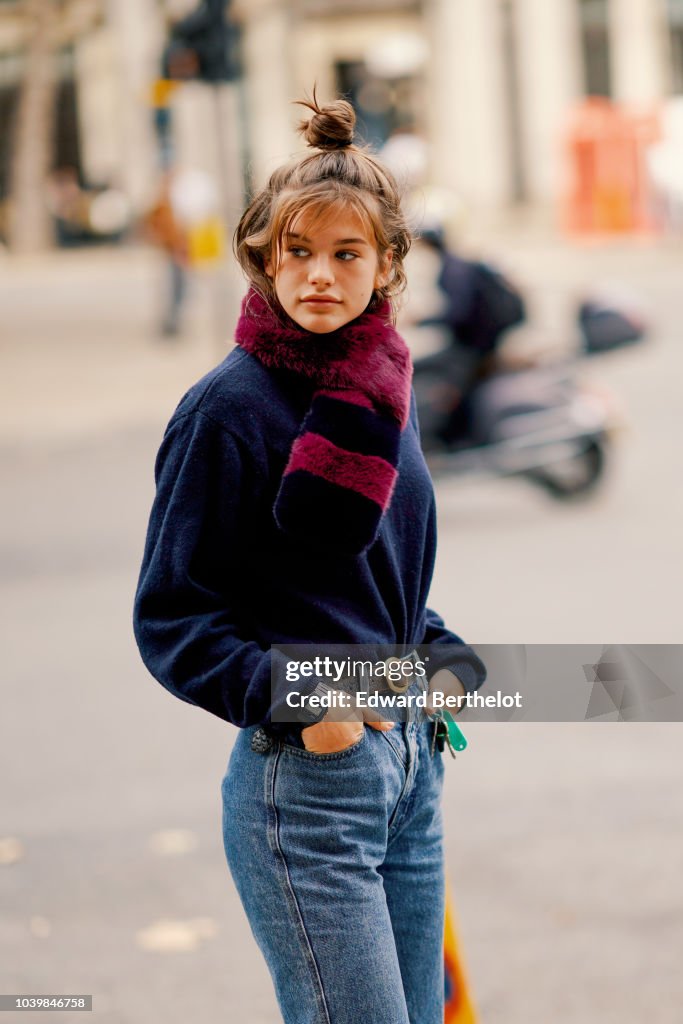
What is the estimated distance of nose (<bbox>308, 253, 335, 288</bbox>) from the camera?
205 centimetres

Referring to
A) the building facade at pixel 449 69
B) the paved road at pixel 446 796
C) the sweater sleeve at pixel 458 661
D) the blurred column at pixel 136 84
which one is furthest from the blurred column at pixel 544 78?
the sweater sleeve at pixel 458 661

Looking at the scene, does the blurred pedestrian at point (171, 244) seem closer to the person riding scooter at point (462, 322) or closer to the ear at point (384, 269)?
the person riding scooter at point (462, 322)

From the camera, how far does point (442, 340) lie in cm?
880

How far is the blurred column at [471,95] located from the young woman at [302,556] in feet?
107

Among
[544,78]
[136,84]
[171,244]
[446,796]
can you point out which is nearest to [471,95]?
[544,78]

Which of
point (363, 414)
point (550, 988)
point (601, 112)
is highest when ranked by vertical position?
point (601, 112)

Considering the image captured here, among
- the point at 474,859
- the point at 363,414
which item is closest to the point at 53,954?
the point at 474,859

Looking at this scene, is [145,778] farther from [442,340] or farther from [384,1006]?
[442,340]

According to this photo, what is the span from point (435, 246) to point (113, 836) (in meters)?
4.51

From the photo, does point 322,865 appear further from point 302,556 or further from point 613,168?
point 613,168

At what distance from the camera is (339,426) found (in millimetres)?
2035

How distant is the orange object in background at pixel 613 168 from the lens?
904 inches

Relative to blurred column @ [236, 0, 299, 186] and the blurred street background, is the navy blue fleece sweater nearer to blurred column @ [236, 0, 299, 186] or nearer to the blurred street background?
the blurred street background

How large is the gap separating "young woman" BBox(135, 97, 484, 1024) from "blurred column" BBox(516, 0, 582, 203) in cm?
3218
